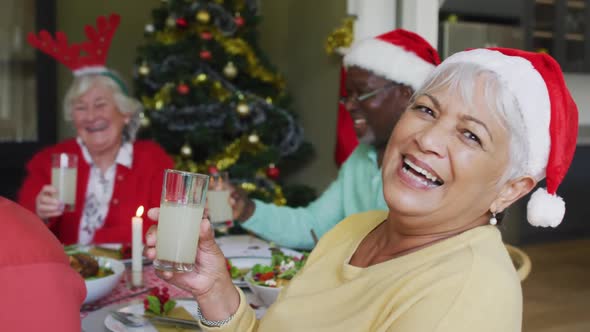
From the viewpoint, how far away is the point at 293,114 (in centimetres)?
396

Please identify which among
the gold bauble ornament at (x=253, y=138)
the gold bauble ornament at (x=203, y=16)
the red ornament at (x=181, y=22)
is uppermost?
the gold bauble ornament at (x=203, y=16)

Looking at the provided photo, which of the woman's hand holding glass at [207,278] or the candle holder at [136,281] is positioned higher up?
the woman's hand holding glass at [207,278]

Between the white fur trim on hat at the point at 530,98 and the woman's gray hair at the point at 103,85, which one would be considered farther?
the woman's gray hair at the point at 103,85

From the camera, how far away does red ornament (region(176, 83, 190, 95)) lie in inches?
145

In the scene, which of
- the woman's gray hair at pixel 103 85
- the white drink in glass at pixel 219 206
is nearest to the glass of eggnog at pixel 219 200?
the white drink in glass at pixel 219 206

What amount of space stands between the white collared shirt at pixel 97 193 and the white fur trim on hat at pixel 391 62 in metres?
1.19

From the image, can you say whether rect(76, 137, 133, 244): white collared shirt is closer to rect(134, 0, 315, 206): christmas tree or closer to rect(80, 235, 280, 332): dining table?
rect(80, 235, 280, 332): dining table

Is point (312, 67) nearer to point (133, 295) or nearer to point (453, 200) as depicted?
point (133, 295)

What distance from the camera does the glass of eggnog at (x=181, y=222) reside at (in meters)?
1.05

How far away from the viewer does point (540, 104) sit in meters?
1.00

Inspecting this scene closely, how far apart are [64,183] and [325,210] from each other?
0.93 m

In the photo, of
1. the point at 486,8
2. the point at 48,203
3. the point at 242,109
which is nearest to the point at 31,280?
the point at 48,203

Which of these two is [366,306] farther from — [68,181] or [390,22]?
[390,22]

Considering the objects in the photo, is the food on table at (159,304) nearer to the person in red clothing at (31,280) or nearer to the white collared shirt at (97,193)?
the person in red clothing at (31,280)
